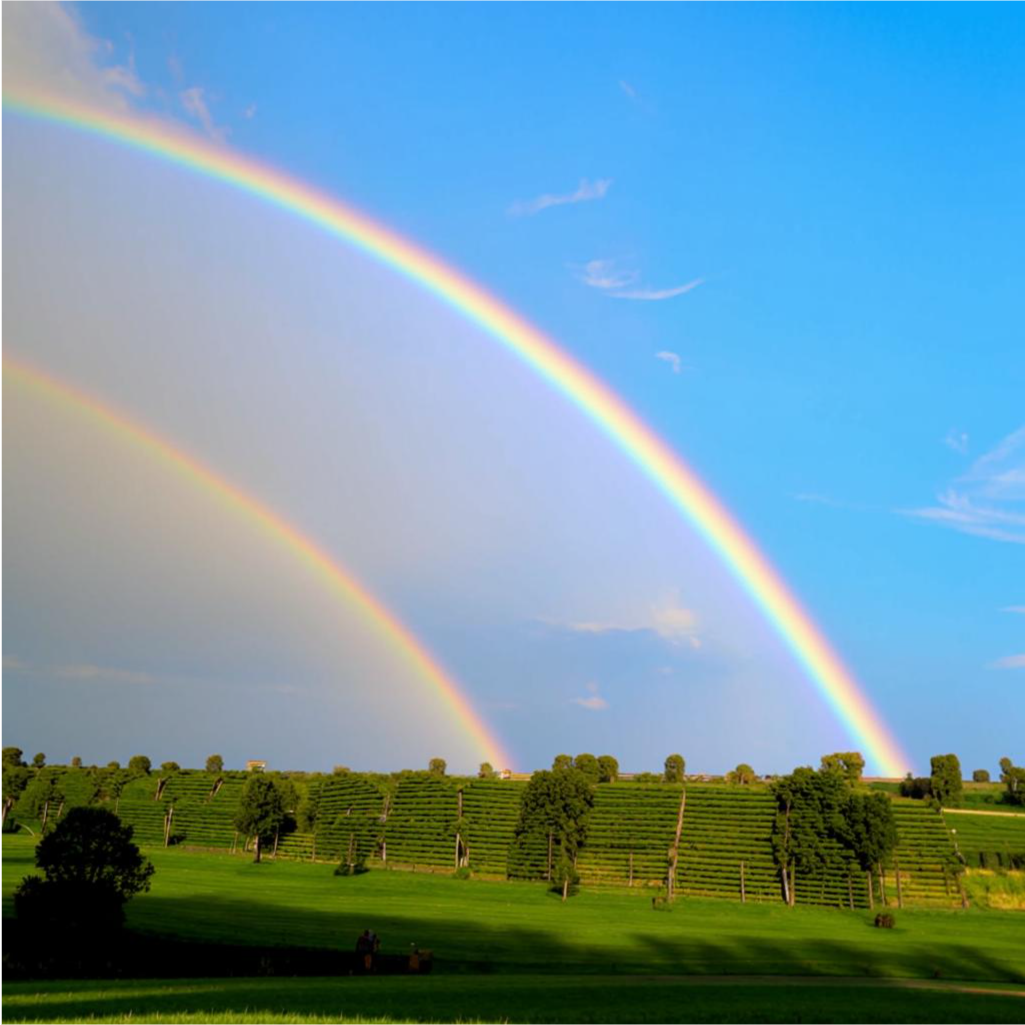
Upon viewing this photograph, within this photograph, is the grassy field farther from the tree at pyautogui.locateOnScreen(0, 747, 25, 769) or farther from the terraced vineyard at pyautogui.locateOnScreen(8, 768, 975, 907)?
the tree at pyautogui.locateOnScreen(0, 747, 25, 769)

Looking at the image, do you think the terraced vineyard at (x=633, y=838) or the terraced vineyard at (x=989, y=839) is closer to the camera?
the terraced vineyard at (x=633, y=838)

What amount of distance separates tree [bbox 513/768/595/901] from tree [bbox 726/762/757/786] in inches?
1816

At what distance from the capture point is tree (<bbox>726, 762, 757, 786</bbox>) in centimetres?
13712

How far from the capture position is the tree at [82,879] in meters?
47.2

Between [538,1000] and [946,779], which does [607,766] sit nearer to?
[946,779]

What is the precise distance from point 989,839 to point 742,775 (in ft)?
169

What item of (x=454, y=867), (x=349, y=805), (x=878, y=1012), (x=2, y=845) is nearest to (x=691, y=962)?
(x=878, y=1012)

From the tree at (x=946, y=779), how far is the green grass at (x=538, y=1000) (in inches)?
3123

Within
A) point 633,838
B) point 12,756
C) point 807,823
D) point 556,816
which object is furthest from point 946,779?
point 12,756

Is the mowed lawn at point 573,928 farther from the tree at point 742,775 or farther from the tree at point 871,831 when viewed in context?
the tree at point 742,775

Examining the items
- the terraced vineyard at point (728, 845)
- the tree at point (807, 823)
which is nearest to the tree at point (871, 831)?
the tree at point (807, 823)

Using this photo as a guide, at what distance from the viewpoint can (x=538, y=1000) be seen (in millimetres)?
31828

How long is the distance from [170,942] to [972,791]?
11483 cm

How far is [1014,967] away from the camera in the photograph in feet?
161
